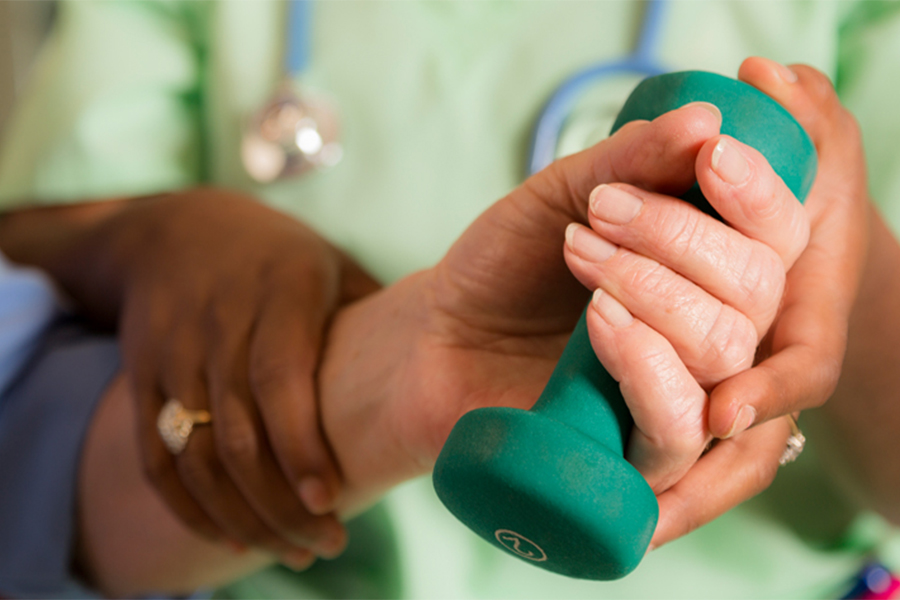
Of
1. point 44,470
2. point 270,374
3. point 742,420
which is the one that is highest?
point 742,420

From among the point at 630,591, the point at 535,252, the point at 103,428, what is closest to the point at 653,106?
the point at 535,252

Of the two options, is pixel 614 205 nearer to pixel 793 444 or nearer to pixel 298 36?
pixel 793 444

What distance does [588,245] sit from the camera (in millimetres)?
186

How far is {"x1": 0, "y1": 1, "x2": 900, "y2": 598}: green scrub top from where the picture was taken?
10.2 inches

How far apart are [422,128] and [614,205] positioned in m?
0.25

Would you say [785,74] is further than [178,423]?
No

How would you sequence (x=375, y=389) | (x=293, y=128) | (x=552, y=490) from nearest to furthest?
(x=552, y=490), (x=375, y=389), (x=293, y=128)

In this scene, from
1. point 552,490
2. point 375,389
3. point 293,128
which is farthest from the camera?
point 293,128

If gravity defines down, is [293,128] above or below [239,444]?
above

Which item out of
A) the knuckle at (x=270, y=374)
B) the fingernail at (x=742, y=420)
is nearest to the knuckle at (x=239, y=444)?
the knuckle at (x=270, y=374)

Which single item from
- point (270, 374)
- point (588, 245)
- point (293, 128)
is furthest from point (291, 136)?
point (588, 245)

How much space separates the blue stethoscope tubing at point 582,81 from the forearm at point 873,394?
140mm

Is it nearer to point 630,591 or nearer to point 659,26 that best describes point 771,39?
point 659,26

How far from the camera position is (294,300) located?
355 mm
